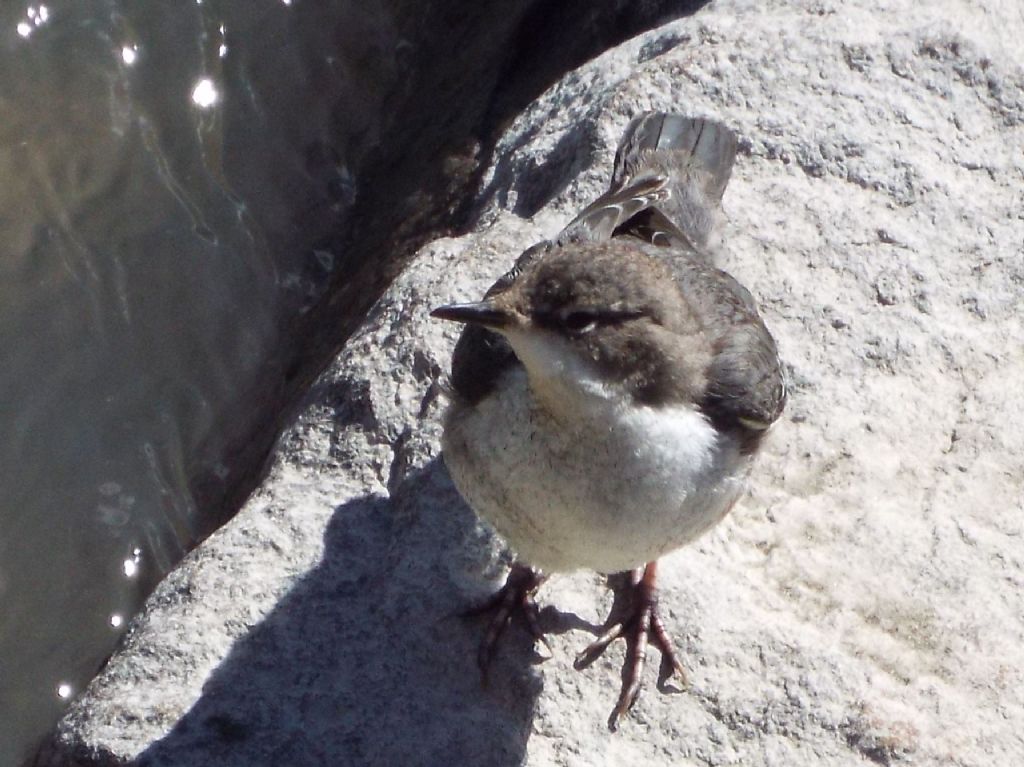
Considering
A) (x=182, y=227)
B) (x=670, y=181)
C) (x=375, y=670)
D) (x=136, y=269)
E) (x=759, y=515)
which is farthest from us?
(x=182, y=227)

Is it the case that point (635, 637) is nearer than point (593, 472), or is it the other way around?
point (593, 472)

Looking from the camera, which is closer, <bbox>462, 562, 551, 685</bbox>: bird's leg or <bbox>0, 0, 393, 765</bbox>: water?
<bbox>462, 562, 551, 685</bbox>: bird's leg

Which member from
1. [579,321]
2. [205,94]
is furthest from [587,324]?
[205,94]

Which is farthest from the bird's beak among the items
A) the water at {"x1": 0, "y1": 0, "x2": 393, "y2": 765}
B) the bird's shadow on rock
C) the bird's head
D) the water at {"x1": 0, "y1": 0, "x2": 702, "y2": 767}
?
the water at {"x1": 0, "y1": 0, "x2": 393, "y2": 765}

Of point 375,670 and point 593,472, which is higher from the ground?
point 593,472

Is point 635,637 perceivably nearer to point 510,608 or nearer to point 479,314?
point 510,608

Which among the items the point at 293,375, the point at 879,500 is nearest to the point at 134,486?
the point at 293,375

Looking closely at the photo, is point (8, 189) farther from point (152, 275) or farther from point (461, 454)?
Result: point (461, 454)

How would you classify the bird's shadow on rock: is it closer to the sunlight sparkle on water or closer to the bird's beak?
the bird's beak

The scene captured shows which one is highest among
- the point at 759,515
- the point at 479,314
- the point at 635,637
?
the point at 479,314
